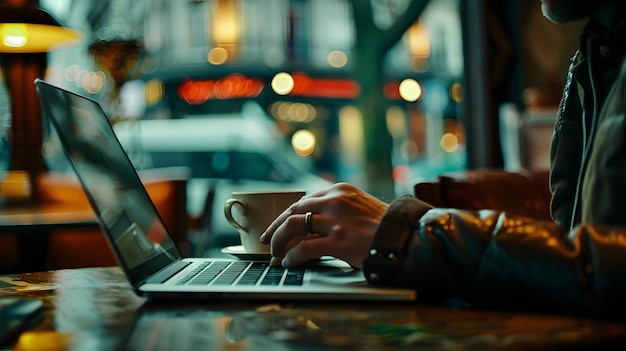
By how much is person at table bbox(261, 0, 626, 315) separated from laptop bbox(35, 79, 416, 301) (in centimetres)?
4

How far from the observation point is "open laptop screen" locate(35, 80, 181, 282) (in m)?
0.82

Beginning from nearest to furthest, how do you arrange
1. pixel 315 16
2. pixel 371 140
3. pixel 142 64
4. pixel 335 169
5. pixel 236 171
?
pixel 142 64 → pixel 371 140 → pixel 236 171 → pixel 335 169 → pixel 315 16

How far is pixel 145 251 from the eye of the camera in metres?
0.95

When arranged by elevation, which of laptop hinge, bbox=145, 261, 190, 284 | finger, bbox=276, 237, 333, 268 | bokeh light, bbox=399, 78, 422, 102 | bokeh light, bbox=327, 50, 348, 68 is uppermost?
bokeh light, bbox=327, 50, 348, 68

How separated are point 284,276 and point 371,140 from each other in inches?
219

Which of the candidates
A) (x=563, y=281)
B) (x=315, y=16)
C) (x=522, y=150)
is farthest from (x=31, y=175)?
(x=315, y=16)

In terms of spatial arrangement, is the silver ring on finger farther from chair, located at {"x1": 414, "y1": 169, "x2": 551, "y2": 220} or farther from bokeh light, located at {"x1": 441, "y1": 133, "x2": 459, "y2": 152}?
bokeh light, located at {"x1": 441, "y1": 133, "x2": 459, "y2": 152}

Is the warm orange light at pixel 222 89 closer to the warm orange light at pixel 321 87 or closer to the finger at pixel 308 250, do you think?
the warm orange light at pixel 321 87

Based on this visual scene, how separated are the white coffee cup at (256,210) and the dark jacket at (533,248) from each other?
0.82ft

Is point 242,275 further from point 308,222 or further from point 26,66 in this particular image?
point 26,66

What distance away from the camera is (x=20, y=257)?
256 centimetres

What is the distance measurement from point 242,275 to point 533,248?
364 millimetres

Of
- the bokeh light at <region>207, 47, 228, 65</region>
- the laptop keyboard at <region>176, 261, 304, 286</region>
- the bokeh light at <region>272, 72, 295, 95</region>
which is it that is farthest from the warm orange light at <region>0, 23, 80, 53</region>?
the bokeh light at <region>207, 47, 228, 65</region>

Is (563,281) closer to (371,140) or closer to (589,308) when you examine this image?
(589,308)
